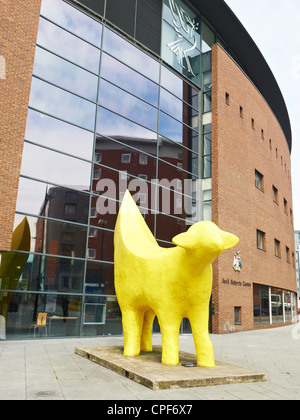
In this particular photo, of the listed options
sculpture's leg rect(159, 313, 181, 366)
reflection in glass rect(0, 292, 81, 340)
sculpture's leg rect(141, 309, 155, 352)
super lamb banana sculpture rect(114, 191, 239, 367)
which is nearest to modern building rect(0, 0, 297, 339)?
reflection in glass rect(0, 292, 81, 340)

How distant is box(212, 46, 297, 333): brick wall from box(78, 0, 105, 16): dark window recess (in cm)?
729

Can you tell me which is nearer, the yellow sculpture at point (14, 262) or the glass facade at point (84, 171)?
the yellow sculpture at point (14, 262)

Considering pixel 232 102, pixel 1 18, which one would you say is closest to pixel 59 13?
pixel 1 18

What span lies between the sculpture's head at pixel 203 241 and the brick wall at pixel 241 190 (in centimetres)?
1112

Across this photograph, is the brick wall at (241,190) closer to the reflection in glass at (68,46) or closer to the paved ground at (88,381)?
the reflection in glass at (68,46)

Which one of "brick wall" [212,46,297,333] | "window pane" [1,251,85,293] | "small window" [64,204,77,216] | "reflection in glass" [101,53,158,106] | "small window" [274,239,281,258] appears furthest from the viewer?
"small window" [274,239,281,258]

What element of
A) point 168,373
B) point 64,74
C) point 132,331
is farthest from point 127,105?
point 168,373

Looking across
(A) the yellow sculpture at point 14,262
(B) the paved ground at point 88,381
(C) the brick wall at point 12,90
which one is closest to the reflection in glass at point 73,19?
(C) the brick wall at point 12,90

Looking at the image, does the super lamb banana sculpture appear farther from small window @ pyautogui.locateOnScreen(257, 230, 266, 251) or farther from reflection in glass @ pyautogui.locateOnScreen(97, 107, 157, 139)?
small window @ pyautogui.locateOnScreen(257, 230, 266, 251)

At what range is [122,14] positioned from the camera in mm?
16719

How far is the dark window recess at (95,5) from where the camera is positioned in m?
15.4

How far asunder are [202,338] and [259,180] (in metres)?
18.0

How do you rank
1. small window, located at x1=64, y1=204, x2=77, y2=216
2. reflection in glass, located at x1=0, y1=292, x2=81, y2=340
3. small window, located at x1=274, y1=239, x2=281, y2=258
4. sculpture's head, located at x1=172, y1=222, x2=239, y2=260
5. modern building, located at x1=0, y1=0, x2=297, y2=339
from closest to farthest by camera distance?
sculpture's head, located at x1=172, y1=222, x2=239, y2=260 < reflection in glass, located at x1=0, y1=292, x2=81, y2=340 < modern building, located at x1=0, y1=0, x2=297, y2=339 < small window, located at x1=64, y1=204, x2=77, y2=216 < small window, located at x1=274, y1=239, x2=281, y2=258

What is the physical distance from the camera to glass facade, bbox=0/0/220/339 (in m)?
12.3
